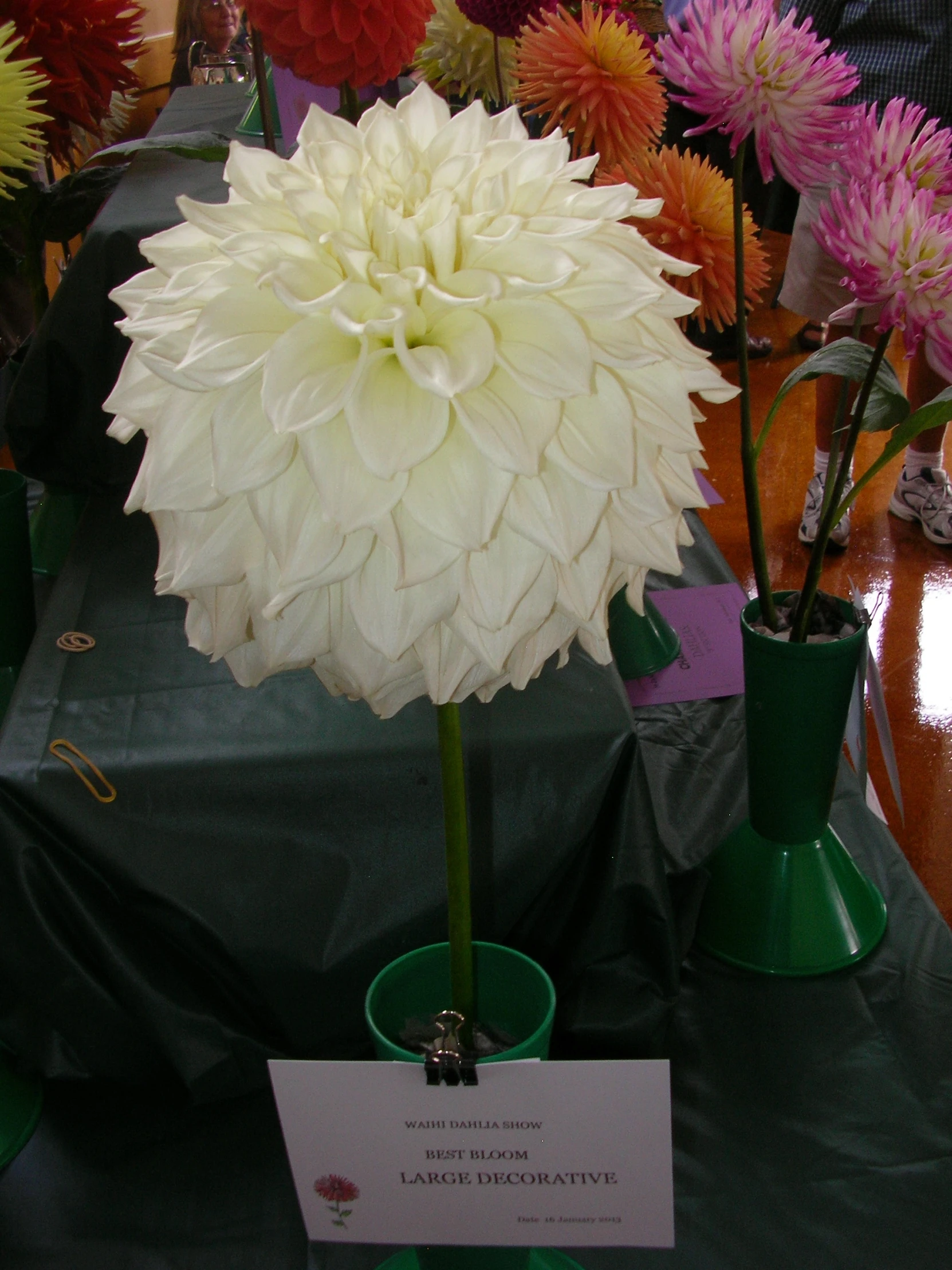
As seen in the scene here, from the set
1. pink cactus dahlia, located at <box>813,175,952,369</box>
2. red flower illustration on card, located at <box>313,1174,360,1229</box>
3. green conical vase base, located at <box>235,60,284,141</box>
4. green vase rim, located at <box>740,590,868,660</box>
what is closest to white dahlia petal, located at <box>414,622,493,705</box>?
red flower illustration on card, located at <box>313,1174,360,1229</box>

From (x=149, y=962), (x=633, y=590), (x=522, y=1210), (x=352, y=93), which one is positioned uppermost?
(x=352, y=93)

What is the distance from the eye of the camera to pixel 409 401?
0.35 meters

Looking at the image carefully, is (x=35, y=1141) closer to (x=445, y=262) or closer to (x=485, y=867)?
(x=485, y=867)

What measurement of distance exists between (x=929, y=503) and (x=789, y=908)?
1275 mm

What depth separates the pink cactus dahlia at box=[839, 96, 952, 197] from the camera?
2.23 feet

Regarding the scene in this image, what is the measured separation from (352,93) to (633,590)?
1.66 feet

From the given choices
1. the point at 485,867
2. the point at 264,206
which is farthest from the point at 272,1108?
the point at 264,206

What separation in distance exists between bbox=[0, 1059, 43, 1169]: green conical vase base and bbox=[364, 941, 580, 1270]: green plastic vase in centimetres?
37

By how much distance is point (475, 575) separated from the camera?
1.20 feet

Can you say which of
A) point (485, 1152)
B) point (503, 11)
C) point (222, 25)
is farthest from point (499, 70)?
point (222, 25)

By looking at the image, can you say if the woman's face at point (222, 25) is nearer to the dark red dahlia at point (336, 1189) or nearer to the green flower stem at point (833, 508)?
the green flower stem at point (833, 508)

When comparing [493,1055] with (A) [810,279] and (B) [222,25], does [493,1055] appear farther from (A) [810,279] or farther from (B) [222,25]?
(B) [222,25]

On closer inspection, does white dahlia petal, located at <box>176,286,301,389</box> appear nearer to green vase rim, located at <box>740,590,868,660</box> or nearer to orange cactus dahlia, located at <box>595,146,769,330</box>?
orange cactus dahlia, located at <box>595,146,769,330</box>

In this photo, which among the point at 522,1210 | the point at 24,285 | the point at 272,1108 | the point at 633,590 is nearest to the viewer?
the point at 633,590
